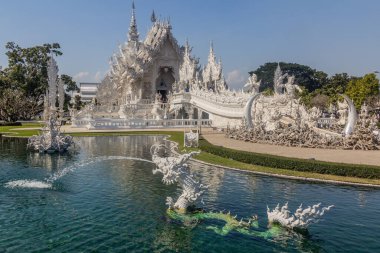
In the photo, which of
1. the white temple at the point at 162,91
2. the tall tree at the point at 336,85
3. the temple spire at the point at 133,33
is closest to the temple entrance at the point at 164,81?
the white temple at the point at 162,91

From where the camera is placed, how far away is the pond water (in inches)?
462

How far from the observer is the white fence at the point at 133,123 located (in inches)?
2110

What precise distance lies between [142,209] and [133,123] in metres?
42.2

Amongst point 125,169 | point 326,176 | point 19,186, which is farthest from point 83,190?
point 326,176

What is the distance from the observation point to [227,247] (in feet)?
37.8

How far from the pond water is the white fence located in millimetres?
29278

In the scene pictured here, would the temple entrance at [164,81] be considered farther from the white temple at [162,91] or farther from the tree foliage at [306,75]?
the tree foliage at [306,75]

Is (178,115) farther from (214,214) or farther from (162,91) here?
(214,214)

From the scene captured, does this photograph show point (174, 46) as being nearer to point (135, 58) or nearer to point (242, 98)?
point (135, 58)

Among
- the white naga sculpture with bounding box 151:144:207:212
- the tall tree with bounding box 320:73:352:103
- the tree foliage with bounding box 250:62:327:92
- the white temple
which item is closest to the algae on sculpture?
the white naga sculpture with bounding box 151:144:207:212

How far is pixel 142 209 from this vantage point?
590 inches

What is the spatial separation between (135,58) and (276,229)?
67.6m

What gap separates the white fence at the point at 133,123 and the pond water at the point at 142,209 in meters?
29.3

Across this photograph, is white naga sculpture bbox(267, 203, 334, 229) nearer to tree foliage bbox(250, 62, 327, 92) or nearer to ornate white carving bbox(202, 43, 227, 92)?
ornate white carving bbox(202, 43, 227, 92)
